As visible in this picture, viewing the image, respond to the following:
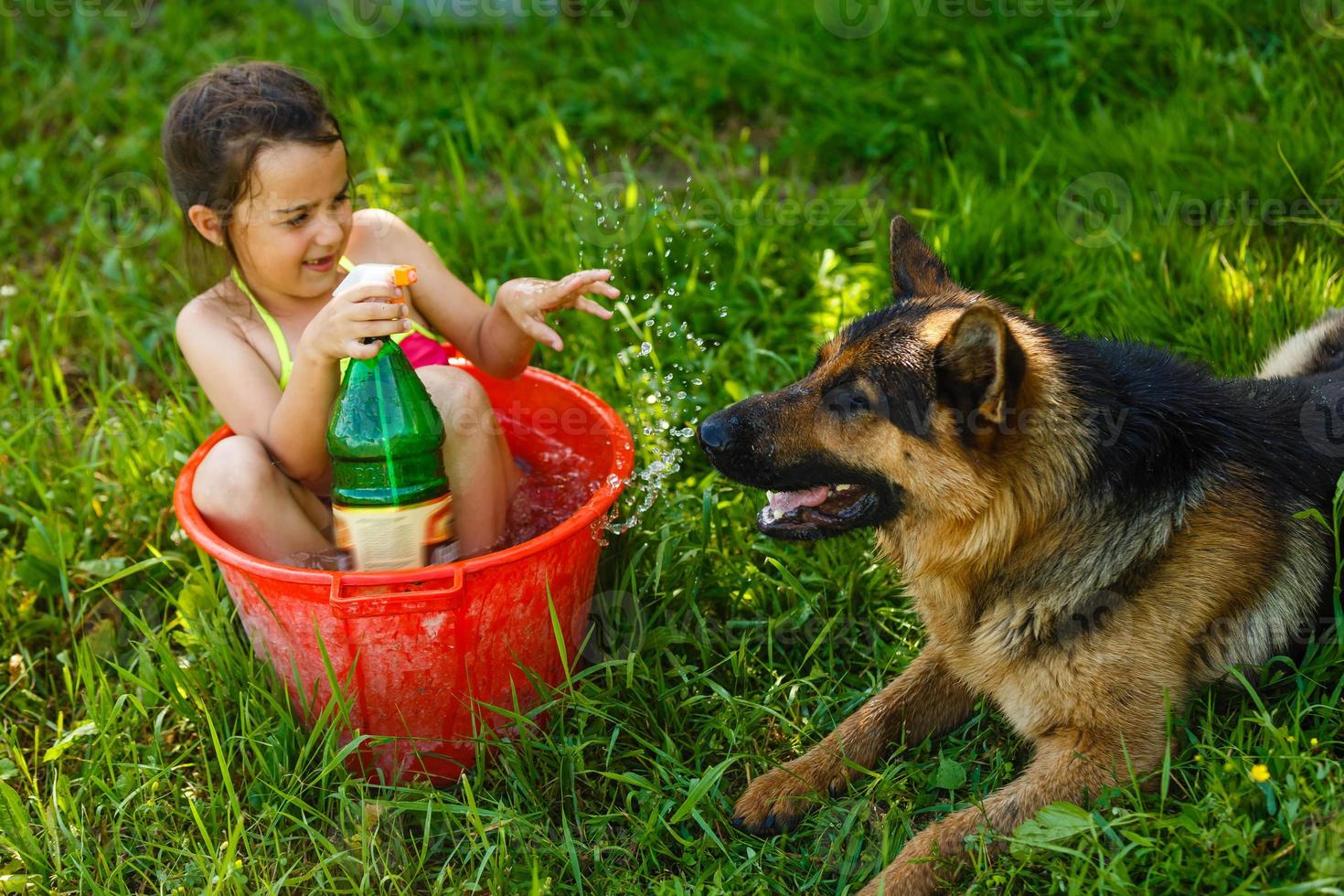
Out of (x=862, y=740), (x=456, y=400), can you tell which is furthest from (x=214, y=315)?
(x=862, y=740)

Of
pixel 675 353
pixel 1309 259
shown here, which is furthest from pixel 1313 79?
pixel 675 353

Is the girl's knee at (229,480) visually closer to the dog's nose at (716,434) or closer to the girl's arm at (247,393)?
the girl's arm at (247,393)

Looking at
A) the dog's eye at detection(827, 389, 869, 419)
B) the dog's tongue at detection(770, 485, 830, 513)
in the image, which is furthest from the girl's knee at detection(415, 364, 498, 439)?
the dog's eye at detection(827, 389, 869, 419)

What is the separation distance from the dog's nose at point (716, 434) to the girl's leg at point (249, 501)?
115 cm

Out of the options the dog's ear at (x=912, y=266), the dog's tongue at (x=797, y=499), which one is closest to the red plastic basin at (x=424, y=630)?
the dog's tongue at (x=797, y=499)

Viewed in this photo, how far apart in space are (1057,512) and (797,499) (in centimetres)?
62

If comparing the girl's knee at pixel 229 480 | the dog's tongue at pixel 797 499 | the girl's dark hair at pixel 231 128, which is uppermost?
the girl's dark hair at pixel 231 128

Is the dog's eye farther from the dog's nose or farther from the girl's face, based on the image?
the girl's face

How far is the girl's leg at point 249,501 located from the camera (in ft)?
9.68

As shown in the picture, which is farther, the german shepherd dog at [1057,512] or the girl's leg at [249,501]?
the girl's leg at [249,501]

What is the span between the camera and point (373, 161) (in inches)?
199

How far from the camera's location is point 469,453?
10.2 ft

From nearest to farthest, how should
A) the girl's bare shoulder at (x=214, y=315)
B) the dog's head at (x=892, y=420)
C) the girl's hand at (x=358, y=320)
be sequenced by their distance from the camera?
the dog's head at (x=892, y=420) → the girl's hand at (x=358, y=320) → the girl's bare shoulder at (x=214, y=315)

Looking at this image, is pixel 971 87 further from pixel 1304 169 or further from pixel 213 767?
pixel 213 767
